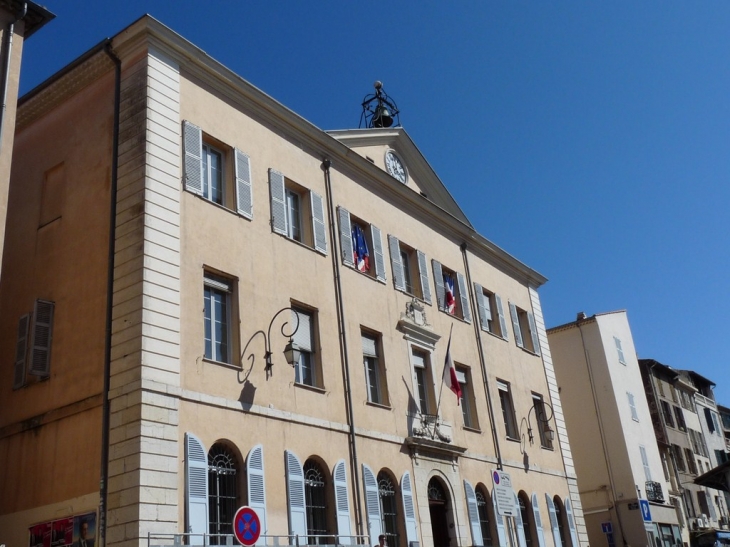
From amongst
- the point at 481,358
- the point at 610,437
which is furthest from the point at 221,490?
the point at 610,437

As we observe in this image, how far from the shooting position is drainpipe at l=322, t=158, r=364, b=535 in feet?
51.4

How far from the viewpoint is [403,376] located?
18453 millimetres

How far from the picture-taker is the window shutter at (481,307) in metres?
22.8

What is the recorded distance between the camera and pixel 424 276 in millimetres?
20797

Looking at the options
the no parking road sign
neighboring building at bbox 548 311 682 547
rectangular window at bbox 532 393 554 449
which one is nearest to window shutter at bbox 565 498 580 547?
rectangular window at bbox 532 393 554 449

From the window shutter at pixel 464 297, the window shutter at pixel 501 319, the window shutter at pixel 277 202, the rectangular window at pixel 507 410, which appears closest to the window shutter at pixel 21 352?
the window shutter at pixel 277 202

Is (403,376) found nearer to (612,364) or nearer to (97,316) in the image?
(97,316)

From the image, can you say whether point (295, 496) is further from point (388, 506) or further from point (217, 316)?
point (217, 316)

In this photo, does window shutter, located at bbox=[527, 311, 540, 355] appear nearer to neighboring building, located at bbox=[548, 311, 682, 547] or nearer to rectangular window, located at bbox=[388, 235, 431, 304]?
rectangular window, located at bbox=[388, 235, 431, 304]

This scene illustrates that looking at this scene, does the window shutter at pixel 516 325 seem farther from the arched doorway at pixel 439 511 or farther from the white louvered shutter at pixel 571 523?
the arched doorway at pixel 439 511

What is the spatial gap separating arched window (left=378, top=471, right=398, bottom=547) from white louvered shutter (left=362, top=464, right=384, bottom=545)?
29 centimetres

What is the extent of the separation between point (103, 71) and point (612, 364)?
24.1 metres

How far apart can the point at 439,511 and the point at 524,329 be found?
8.73 meters

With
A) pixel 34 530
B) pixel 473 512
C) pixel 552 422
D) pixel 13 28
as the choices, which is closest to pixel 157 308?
pixel 34 530
